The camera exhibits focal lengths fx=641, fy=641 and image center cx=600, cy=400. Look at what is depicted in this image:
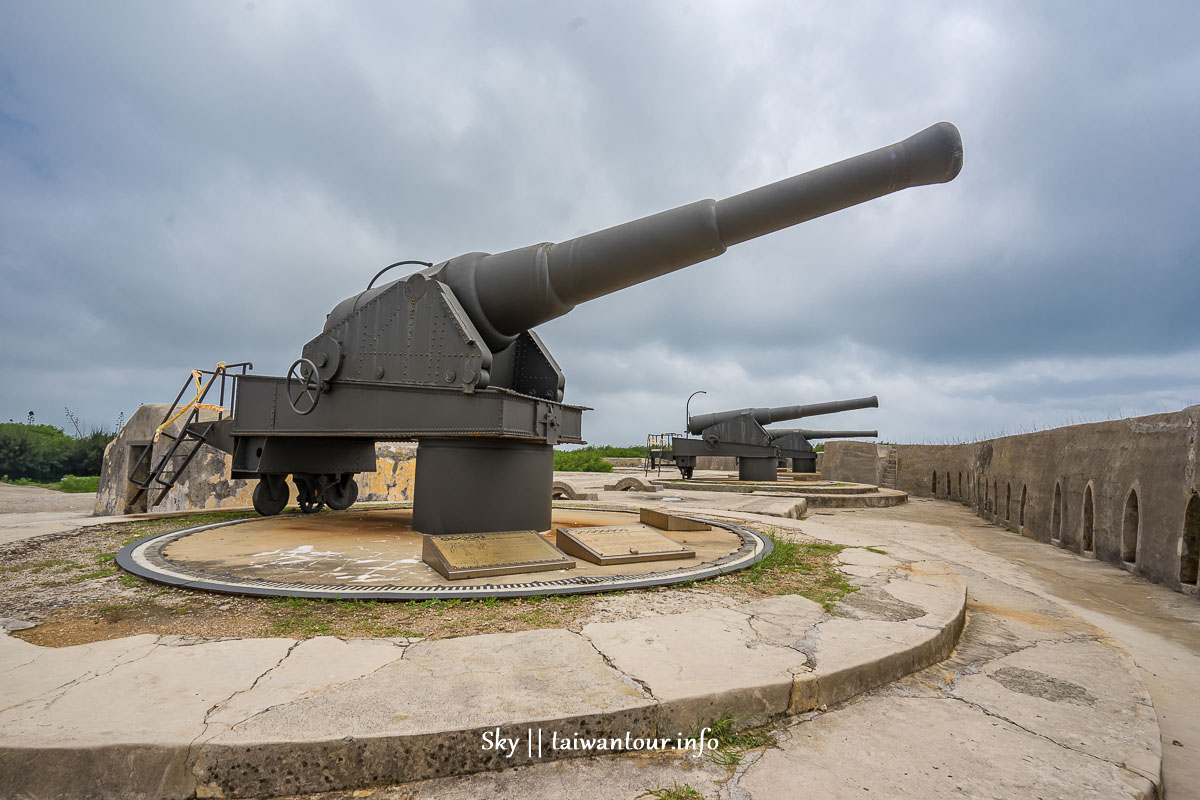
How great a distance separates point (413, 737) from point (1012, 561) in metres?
8.50

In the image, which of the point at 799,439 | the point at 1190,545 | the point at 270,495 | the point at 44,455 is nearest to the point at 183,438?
the point at 270,495

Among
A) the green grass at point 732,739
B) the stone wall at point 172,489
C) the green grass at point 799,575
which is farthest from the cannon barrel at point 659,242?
the stone wall at point 172,489

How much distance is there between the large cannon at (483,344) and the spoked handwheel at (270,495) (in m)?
1.41

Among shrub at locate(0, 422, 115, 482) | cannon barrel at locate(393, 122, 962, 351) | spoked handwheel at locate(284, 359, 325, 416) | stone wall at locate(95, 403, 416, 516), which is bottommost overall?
shrub at locate(0, 422, 115, 482)

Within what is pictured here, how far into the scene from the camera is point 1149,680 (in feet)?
11.7

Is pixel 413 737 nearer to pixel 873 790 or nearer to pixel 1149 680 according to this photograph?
pixel 873 790

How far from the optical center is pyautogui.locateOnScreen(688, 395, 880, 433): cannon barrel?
19.9 m

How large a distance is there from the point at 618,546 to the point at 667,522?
1.56 m

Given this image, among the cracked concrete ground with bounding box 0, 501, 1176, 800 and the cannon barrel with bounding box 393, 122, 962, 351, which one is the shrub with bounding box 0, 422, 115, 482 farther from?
the cracked concrete ground with bounding box 0, 501, 1176, 800

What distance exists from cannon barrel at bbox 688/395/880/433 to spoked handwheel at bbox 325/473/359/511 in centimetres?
1313

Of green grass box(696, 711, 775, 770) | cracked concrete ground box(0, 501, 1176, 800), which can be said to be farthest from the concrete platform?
green grass box(696, 711, 775, 770)

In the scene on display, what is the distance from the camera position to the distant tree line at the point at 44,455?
3538 cm

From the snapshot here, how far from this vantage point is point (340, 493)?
8352 millimetres

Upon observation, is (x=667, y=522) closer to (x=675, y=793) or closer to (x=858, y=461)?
(x=675, y=793)
